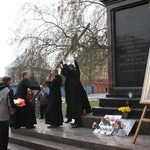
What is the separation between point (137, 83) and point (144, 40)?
1.16 m

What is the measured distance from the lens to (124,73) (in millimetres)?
8688

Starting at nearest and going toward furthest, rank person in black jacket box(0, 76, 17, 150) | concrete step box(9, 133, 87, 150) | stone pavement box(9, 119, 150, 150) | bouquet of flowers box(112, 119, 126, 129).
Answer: stone pavement box(9, 119, 150, 150) → person in black jacket box(0, 76, 17, 150) → concrete step box(9, 133, 87, 150) → bouquet of flowers box(112, 119, 126, 129)

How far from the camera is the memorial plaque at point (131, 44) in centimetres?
827

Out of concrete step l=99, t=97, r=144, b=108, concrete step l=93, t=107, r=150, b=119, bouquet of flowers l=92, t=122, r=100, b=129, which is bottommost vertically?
bouquet of flowers l=92, t=122, r=100, b=129

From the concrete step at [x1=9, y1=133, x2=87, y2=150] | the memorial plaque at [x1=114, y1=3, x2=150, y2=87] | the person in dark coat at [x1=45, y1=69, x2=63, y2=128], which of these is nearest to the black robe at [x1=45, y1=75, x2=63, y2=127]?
the person in dark coat at [x1=45, y1=69, x2=63, y2=128]

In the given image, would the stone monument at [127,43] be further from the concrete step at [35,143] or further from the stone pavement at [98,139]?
the concrete step at [35,143]

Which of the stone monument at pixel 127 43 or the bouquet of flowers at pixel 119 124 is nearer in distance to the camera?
the bouquet of flowers at pixel 119 124

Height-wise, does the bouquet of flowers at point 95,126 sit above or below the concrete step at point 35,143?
above

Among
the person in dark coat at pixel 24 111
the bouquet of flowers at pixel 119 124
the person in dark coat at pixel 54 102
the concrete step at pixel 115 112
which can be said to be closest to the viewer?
the bouquet of flowers at pixel 119 124

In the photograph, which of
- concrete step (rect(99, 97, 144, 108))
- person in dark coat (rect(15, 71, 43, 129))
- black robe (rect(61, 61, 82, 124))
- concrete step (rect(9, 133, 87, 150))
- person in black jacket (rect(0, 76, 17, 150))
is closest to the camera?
person in black jacket (rect(0, 76, 17, 150))

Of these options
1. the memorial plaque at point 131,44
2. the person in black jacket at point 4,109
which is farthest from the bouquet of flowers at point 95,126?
the person in black jacket at point 4,109

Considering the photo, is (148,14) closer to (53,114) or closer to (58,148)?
(53,114)

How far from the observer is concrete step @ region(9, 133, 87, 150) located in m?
6.79

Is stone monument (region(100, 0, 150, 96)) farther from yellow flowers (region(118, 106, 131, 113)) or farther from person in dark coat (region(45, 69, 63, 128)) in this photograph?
person in dark coat (region(45, 69, 63, 128))
